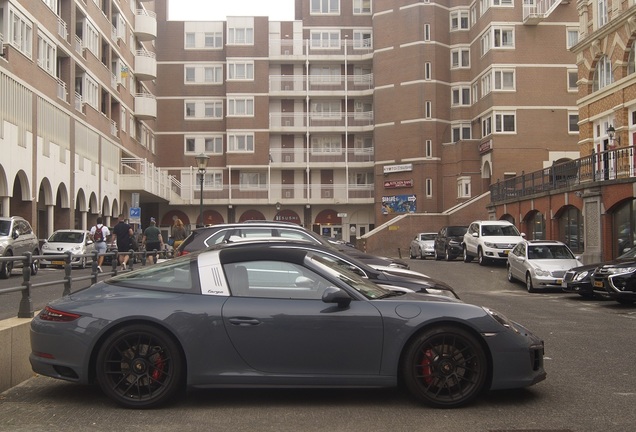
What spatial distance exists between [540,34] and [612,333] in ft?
147

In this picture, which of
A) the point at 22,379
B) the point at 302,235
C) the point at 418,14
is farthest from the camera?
the point at 418,14

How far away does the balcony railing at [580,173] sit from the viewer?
84.6ft

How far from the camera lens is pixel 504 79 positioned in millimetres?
51906

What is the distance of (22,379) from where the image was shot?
23.6 feet

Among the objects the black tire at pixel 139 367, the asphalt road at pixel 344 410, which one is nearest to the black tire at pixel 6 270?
the asphalt road at pixel 344 410

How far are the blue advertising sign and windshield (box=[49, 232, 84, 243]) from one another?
3369 cm

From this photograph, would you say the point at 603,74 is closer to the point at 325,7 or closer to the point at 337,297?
the point at 337,297

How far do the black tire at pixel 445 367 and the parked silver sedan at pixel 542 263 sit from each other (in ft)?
49.8

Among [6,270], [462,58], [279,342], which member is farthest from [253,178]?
[279,342]

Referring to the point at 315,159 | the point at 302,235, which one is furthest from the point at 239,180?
the point at 302,235

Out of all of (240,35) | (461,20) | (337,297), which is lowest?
(337,297)

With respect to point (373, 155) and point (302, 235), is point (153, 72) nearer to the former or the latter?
point (373, 155)

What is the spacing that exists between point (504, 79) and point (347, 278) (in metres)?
48.5

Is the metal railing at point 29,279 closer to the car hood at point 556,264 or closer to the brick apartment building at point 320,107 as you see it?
the car hood at point 556,264
